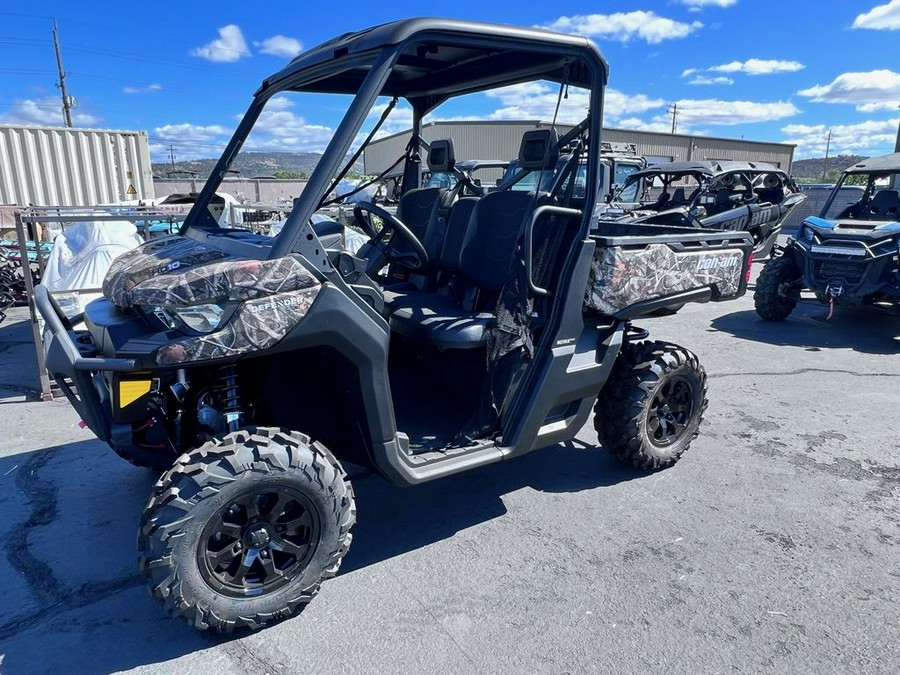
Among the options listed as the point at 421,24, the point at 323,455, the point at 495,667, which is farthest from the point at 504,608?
the point at 421,24

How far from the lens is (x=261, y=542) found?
2500 millimetres

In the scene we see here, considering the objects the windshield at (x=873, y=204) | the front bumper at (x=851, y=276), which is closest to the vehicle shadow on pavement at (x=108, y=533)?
the front bumper at (x=851, y=276)

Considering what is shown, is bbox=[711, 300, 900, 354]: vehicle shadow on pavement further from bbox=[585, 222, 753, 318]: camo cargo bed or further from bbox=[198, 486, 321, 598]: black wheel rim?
bbox=[198, 486, 321, 598]: black wheel rim

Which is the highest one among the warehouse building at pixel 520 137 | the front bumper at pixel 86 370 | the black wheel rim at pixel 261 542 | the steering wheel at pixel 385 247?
the warehouse building at pixel 520 137

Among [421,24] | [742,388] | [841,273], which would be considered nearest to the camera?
[421,24]

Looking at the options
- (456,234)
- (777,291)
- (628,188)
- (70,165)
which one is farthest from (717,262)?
(70,165)

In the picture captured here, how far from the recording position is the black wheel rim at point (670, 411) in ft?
12.8

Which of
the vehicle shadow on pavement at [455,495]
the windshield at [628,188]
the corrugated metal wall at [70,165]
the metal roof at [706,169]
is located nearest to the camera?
the vehicle shadow on pavement at [455,495]

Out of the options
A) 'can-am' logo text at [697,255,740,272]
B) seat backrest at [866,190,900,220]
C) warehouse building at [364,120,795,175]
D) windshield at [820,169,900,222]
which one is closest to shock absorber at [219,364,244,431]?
'can-am' logo text at [697,255,740,272]

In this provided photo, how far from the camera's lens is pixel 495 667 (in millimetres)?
2367

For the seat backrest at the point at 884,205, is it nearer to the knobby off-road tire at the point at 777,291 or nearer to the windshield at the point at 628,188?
the knobby off-road tire at the point at 777,291

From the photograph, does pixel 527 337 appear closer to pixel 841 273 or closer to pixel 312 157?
pixel 312 157

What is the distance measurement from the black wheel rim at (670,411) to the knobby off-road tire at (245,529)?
207 centimetres

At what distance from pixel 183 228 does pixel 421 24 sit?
1.82 meters
